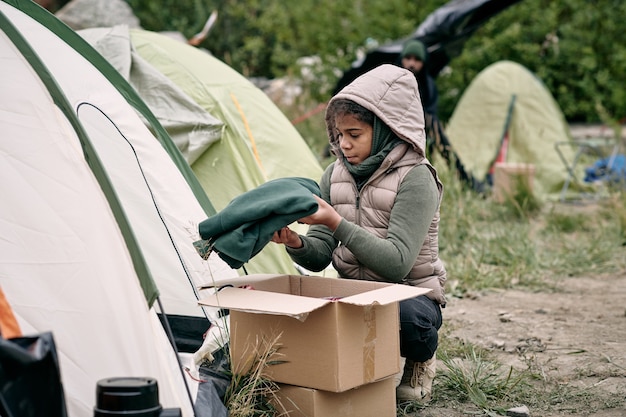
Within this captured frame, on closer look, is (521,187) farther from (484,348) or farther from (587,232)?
(484,348)

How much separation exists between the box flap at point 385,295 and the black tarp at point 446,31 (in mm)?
6032

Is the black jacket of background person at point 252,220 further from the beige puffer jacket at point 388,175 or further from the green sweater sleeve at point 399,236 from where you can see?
the beige puffer jacket at point 388,175

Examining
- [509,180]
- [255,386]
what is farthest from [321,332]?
[509,180]

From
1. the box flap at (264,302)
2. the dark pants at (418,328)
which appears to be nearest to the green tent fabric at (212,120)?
the dark pants at (418,328)

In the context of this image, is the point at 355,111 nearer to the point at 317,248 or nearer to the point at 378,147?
the point at 378,147

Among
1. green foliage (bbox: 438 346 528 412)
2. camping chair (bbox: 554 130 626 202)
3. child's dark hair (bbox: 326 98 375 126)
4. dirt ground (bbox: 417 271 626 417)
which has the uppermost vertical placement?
child's dark hair (bbox: 326 98 375 126)

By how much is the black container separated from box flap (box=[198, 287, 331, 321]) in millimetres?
580

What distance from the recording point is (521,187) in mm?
8070

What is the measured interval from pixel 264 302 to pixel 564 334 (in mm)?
2338

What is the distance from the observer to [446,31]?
8898 mm

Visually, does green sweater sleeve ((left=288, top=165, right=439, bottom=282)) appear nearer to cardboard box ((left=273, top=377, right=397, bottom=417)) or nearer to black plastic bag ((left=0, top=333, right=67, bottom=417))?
cardboard box ((left=273, top=377, right=397, bottom=417))

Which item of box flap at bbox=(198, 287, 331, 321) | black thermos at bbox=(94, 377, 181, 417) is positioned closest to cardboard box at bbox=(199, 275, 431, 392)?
box flap at bbox=(198, 287, 331, 321)

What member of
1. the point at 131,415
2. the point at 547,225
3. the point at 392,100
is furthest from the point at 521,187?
the point at 131,415

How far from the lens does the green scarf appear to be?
3.28 meters
